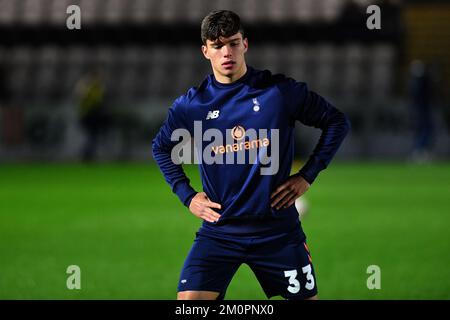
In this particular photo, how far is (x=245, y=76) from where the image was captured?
482 centimetres

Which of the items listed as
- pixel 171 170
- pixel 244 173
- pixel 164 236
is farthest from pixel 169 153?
pixel 164 236

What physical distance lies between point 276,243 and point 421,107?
16716 millimetres

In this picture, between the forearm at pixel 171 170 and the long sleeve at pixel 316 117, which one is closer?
the long sleeve at pixel 316 117

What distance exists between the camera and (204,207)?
15.8 ft

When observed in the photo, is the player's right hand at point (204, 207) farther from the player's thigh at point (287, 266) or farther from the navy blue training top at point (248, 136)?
the player's thigh at point (287, 266)

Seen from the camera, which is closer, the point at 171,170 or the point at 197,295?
the point at 197,295

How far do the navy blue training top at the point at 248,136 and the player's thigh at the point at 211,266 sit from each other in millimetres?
87

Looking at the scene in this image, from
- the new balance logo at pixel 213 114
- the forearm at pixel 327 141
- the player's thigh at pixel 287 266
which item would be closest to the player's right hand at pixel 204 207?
the player's thigh at pixel 287 266

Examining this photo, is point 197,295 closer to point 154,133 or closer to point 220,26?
point 220,26

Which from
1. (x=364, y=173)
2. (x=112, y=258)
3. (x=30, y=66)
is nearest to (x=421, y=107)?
(x=364, y=173)

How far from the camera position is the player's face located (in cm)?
467

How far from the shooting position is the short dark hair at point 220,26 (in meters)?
4.67

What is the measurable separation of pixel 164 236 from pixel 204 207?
527cm

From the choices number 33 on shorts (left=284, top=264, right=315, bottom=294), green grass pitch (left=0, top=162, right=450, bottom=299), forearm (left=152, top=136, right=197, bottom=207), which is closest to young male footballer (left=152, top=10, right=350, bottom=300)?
number 33 on shorts (left=284, top=264, right=315, bottom=294)
